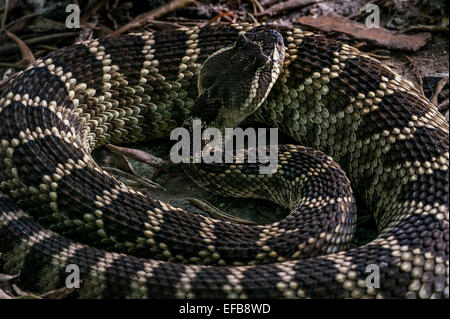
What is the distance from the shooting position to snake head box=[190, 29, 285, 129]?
6.45 meters

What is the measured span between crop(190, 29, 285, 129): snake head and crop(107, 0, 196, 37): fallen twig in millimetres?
1829

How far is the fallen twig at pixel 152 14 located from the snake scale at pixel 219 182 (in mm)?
950

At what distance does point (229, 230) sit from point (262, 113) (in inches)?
78.1

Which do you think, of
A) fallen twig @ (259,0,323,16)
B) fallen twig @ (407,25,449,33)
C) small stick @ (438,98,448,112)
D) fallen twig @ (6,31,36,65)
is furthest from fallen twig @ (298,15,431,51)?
fallen twig @ (6,31,36,65)

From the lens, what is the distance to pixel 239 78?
6.47m

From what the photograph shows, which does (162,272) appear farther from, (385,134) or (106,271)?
(385,134)

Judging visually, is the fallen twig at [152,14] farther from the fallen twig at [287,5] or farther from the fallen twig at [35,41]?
the fallen twig at [287,5]

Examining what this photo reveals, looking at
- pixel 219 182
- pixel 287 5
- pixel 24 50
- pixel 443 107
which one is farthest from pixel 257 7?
pixel 219 182

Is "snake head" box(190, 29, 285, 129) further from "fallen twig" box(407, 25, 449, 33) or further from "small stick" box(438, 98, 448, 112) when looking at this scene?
"fallen twig" box(407, 25, 449, 33)

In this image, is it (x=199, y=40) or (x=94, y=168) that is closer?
(x=94, y=168)

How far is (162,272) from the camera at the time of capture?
4.99 metres
